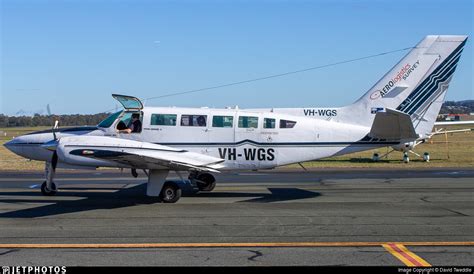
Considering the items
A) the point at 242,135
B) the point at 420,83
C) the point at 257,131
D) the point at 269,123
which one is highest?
the point at 420,83

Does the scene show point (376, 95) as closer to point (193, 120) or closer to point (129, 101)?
point (193, 120)

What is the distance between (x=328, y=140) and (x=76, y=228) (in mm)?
7663

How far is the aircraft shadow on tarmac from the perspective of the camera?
503 inches

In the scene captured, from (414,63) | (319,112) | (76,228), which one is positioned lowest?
(76,228)

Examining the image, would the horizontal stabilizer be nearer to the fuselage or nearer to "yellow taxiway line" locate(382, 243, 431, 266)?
the fuselage

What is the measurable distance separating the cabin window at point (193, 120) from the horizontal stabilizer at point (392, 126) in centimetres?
472

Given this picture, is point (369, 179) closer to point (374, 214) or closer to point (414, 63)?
point (414, 63)

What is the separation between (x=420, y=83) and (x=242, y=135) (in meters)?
5.84

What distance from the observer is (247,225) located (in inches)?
419

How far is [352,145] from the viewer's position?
1527 cm

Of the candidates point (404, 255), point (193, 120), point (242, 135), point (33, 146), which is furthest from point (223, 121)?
point (404, 255)

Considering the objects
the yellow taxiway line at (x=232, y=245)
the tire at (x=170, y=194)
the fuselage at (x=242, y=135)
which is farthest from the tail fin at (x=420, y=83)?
the yellow taxiway line at (x=232, y=245)

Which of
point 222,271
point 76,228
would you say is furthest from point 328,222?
point 76,228

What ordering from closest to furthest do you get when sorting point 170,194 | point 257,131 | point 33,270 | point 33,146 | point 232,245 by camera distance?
point 33,270 → point 232,245 → point 170,194 → point 257,131 → point 33,146
